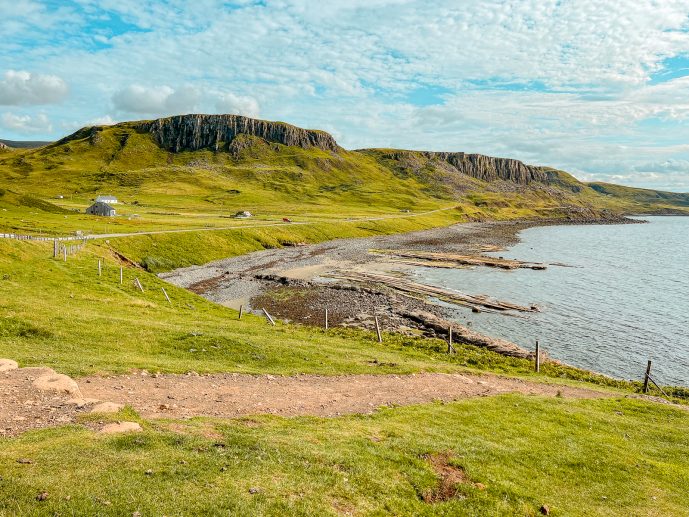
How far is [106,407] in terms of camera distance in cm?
1923

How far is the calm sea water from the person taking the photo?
4747cm

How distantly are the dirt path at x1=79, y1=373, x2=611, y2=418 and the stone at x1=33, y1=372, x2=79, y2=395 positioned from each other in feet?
2.77

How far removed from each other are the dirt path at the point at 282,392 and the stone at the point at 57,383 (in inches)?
33.3

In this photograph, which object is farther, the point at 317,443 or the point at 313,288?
the point at 313,288

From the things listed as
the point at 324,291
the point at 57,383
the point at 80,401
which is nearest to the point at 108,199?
the point at 324,291

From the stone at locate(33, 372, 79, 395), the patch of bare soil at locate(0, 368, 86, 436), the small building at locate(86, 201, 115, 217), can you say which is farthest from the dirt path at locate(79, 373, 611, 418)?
the small building at locate(86, 201, 115, 217)

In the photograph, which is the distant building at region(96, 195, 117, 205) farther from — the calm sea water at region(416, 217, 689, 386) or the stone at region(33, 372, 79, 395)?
the stone at region(33, 372, 79, 395)

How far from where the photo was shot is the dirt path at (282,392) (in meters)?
22.1

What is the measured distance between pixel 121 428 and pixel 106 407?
8.78 feet

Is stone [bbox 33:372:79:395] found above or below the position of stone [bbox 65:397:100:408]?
above

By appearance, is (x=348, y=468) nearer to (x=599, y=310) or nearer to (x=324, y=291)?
(x=324, y=291)

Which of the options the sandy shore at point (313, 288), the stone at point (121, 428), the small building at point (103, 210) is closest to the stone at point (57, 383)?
the stone at point (121, 428)

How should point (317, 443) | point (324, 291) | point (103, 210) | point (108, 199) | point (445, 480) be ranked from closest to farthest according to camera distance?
point (445, 480) < point (317, 443) < point (324, 291) < point (103, 210) < point (108, 199)

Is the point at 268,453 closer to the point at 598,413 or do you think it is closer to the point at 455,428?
the point at 455,428
